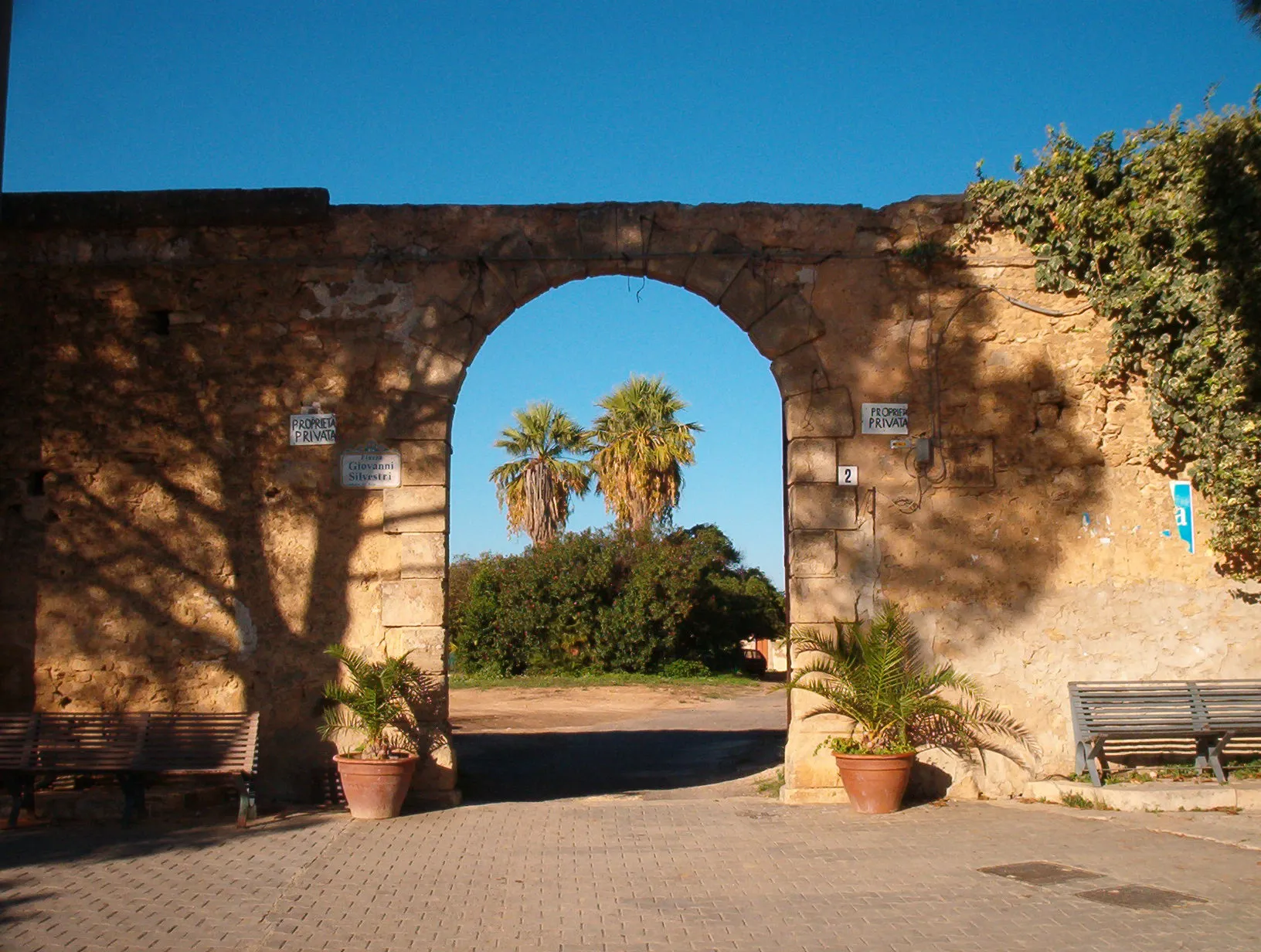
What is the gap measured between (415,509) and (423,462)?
0.34 metres

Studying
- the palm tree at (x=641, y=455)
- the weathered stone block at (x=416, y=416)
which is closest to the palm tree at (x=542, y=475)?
the palm tree at (x=641, y=455)

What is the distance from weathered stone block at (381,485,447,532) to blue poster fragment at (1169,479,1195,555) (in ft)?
17.1

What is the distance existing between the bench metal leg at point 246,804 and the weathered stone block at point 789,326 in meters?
4.60

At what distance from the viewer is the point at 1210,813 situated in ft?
24.0

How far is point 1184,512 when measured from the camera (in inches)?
325

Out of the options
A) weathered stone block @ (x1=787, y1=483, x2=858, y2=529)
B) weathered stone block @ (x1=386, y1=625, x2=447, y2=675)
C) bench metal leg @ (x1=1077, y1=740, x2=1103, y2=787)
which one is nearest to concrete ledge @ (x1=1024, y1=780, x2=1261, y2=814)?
bench metal leg @ (x1=1077, y1=740, x2=1103, y2=787)

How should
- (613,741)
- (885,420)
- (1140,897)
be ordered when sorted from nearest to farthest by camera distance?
1. (1140,897)
2. (885,420)
3. (613,741)

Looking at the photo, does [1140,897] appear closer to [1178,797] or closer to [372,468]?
[1178,797]

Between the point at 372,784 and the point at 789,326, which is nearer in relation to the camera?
the point at 372,784

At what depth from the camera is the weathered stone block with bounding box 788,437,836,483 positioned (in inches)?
326

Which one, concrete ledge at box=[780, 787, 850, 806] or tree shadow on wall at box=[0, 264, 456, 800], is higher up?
tree shadow on wall at box=[0, 264, 456, 800]

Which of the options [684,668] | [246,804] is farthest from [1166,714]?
[684,668]

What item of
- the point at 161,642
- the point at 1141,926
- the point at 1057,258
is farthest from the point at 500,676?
the point at 1141,926

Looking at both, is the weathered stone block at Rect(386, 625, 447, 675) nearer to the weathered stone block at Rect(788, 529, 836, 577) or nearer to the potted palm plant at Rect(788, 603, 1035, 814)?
the potted palm plant at Rect(788, 603, 1035, 814)
